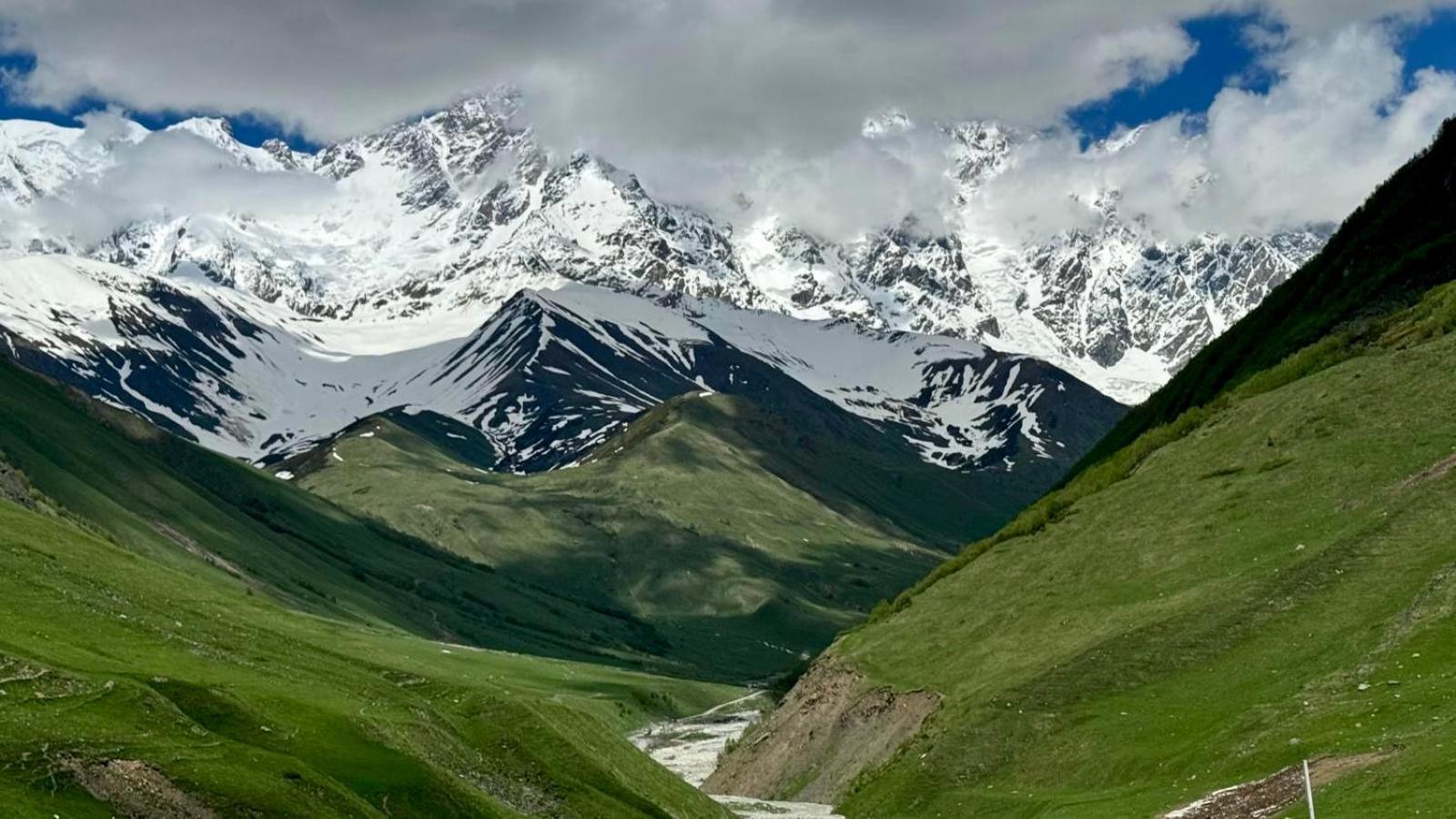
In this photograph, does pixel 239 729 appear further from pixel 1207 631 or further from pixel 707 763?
pixel 707 763

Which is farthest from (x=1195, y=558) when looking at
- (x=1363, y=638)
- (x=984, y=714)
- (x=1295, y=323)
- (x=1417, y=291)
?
(x=1295, y=323)

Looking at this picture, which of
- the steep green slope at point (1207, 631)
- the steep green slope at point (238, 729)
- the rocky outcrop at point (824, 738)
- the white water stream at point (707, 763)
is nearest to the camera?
the steep green slope at point (238, 729)

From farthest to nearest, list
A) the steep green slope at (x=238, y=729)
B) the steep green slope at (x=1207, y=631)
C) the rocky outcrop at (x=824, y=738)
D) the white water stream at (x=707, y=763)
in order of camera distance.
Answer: the rocky outcrop at (x=824, y=738) → the white water stream at (x=707, y=763) → the steep green slope at (x=1207, y=631) → the steep green slope at (x=238, y=729)

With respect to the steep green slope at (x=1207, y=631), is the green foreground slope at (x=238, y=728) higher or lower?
lower

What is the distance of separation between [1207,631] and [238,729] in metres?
45.6

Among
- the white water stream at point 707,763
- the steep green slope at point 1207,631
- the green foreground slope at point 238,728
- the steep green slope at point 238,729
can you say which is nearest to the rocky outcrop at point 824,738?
the steep green slope at point 1207,631

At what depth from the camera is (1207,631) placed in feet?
272

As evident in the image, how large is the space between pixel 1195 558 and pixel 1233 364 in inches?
2260

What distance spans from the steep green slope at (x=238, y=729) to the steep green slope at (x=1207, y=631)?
57.9ft

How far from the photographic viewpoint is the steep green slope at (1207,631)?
66.2 metres

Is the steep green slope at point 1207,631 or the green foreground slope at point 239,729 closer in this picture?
the green foreground slope at point 239,729

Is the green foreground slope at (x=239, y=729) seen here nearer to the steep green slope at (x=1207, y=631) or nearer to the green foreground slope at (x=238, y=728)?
the green foreground slope at (x=238, y=728)

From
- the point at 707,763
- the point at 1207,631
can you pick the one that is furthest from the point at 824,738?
the point at 707,763

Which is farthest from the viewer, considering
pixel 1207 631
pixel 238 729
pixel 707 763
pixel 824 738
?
pixel 707 763
